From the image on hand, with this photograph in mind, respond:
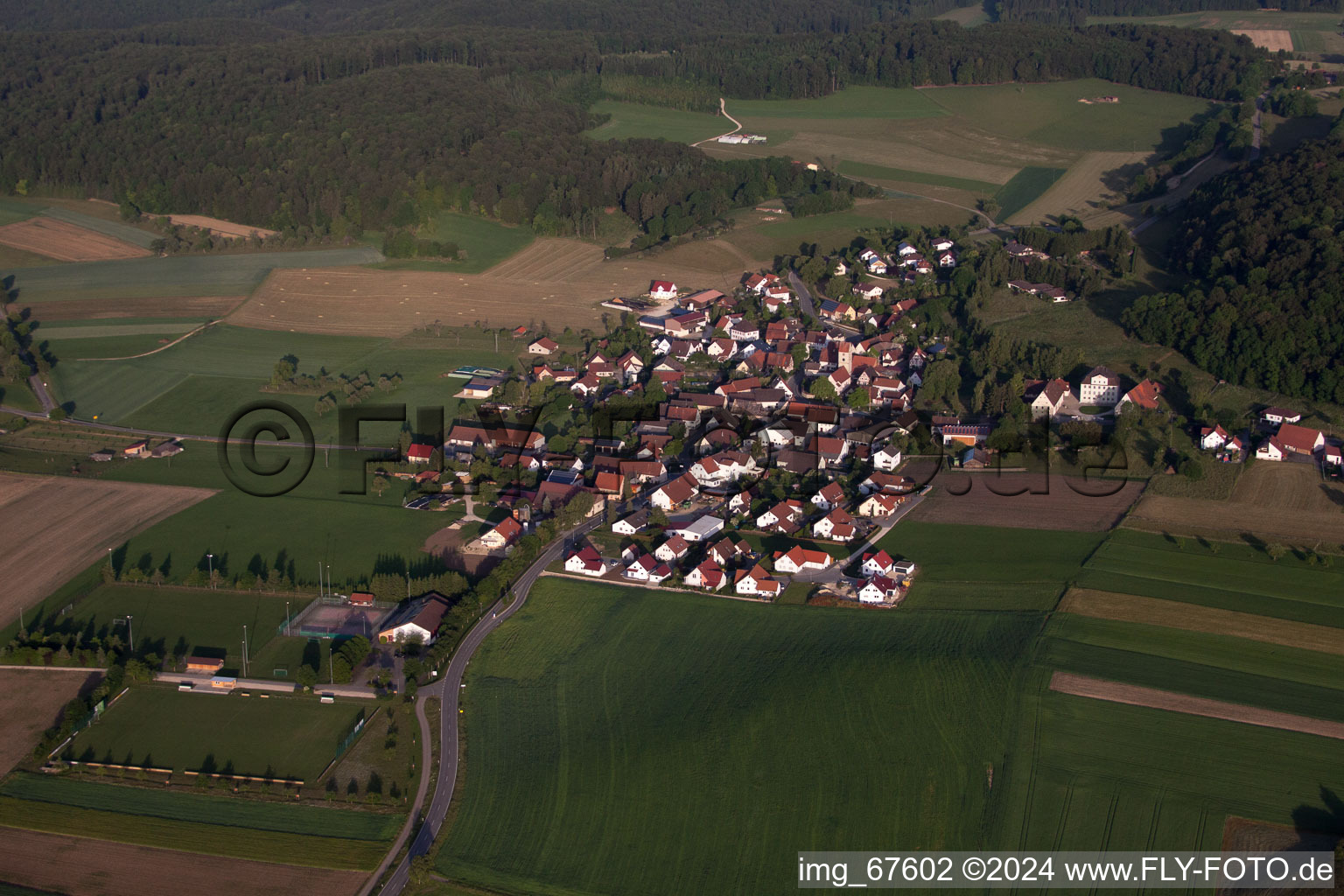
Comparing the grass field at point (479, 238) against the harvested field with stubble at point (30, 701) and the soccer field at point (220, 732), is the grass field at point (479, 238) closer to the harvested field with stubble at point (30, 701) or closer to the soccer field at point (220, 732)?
the harvested field with stubble at point (30, 701)

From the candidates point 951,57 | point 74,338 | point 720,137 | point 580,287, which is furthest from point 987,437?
point 951,57

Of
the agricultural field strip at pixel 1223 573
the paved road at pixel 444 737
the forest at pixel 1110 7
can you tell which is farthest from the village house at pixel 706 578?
the forest at pixel 1110 7

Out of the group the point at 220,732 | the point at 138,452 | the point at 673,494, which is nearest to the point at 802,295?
the point at 673,494

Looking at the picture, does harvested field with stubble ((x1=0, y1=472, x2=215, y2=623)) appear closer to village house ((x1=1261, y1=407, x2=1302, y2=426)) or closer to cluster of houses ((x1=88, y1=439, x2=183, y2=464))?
cluster of houses ((x1=88, y1=439, x2=183, y2=464))

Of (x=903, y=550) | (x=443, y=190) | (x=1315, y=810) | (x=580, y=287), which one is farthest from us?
(x=443, y=190)

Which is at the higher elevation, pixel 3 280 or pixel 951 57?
pixel 951 57

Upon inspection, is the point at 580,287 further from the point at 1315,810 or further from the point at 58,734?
the point at 1315,810
